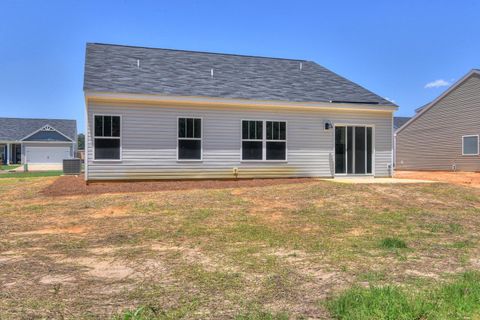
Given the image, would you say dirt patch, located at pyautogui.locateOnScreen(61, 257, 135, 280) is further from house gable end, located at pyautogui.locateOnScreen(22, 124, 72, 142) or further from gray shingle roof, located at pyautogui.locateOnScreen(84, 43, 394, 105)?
house gable end, located at pyautogui.locateOnScreen(22, 124, 72, 142)

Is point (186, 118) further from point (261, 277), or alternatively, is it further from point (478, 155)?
point (478, 155)

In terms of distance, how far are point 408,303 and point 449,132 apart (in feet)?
80.9

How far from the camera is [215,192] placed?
12.1 m

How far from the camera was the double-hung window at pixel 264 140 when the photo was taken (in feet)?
51.3

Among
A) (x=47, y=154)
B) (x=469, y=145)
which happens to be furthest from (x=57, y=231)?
(x=47, y=154)

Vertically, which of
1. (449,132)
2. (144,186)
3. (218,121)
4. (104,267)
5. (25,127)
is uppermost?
(25,127)

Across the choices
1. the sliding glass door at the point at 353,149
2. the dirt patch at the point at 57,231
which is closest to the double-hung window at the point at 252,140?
the sliding glass door at the point at 353,149

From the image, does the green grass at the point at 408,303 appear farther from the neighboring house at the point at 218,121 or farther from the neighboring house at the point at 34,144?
the neighboring house at the point at 34,144

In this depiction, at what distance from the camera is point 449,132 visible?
83.6 feet

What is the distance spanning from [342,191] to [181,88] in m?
7.00

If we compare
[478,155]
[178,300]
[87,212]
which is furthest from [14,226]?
[478,155]

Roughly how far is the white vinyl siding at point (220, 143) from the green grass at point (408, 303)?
1131cm

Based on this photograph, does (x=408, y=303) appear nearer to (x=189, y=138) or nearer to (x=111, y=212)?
(x=111, y=212)

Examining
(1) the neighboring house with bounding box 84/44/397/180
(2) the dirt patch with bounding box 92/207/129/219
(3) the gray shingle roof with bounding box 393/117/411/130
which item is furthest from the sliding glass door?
(3) the gray shingle roof with bounding box 393/117/411/130
